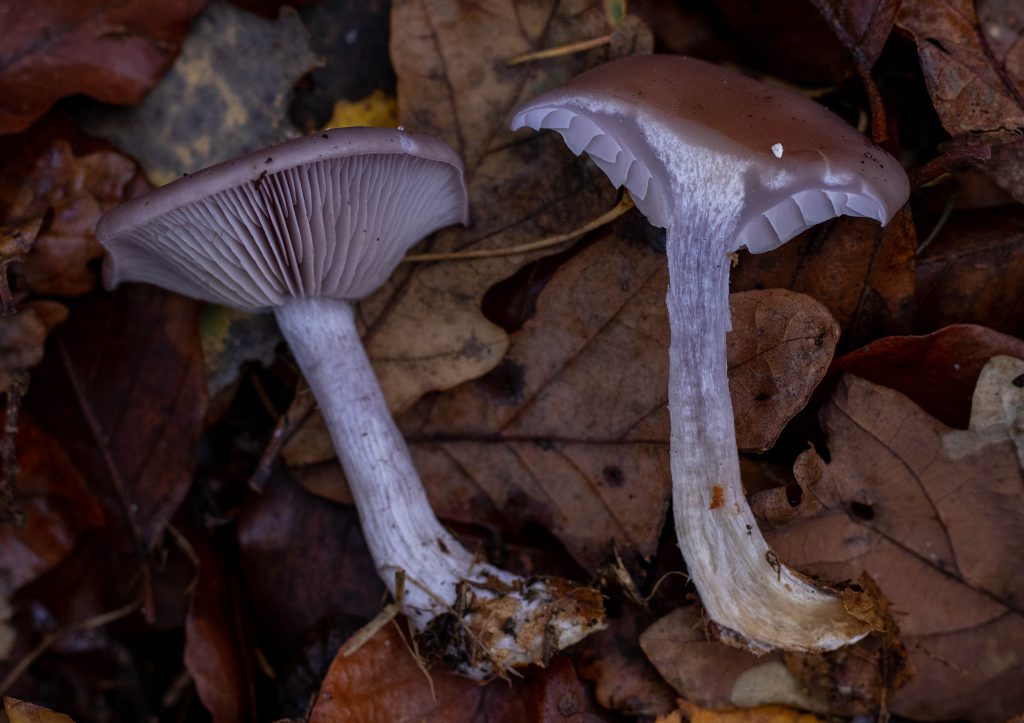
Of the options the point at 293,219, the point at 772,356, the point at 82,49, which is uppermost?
the point at 82,49

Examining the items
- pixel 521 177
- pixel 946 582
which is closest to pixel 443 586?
pixel 521 177

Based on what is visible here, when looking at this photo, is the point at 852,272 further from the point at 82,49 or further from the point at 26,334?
the point at 26,334

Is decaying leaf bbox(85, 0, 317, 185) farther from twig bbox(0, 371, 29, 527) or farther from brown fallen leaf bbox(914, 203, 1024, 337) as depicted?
brown fallen leaf bbox(914, 203, 1024, 337)

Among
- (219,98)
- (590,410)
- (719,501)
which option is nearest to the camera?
(719,501)

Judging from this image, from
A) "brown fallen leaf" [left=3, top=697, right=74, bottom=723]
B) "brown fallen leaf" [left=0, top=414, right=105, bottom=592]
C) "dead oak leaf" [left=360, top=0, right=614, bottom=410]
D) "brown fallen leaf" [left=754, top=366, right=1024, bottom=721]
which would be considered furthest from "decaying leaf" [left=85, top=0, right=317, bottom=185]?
"brown fallen leaf" [left=754, top=366, right=1024, bottom=721]

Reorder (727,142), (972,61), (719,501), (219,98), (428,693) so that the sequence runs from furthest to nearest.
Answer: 1. (219,98)
2. (428,693)
3. (972,61)
4. (719,501)
5. (727,142)

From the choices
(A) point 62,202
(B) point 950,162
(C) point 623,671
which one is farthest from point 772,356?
(A) point 62,202
